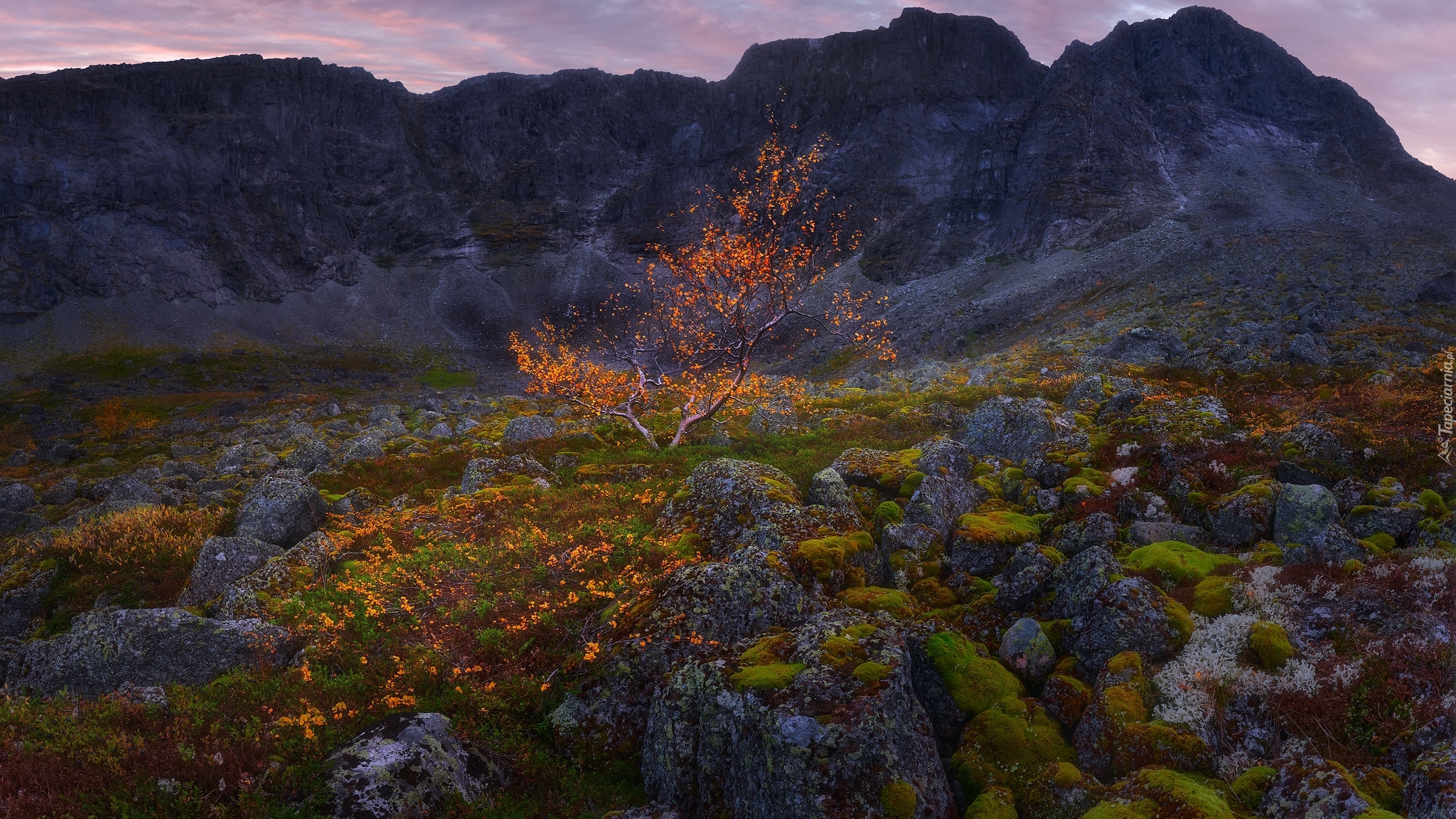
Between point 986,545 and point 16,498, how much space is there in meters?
46.1

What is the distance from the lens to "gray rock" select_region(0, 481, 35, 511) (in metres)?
33.5

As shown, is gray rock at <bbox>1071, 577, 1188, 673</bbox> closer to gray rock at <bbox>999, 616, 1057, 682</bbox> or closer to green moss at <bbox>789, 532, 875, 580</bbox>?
gray rock at <bbox>999, 616, 1057, 682</bbox>

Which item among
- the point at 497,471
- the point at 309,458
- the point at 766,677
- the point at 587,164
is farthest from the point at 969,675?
the point at 587,164

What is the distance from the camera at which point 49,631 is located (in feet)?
53.1

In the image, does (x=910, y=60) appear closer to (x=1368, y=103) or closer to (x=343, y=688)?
(x=1368, y=103)

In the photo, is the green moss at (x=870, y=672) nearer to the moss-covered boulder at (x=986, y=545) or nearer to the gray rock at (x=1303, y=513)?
the moss-covered boulder at (x=986, y=545)

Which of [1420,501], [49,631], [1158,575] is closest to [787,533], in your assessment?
[1158,575]

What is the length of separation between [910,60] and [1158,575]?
184978mm

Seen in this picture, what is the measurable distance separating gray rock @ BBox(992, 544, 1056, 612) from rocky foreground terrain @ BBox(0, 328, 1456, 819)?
76 mm

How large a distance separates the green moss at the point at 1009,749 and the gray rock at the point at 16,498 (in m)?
45.2

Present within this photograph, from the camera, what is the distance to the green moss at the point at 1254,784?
7.87 metres

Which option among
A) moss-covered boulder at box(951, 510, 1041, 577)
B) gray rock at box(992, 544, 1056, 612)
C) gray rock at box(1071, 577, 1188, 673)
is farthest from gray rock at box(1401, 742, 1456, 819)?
moss-covered boulder at box(951, 510, 1041, 577)

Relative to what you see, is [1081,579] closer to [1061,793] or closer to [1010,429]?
[1061,793]

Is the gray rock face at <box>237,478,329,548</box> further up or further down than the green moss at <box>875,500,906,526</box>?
further down
